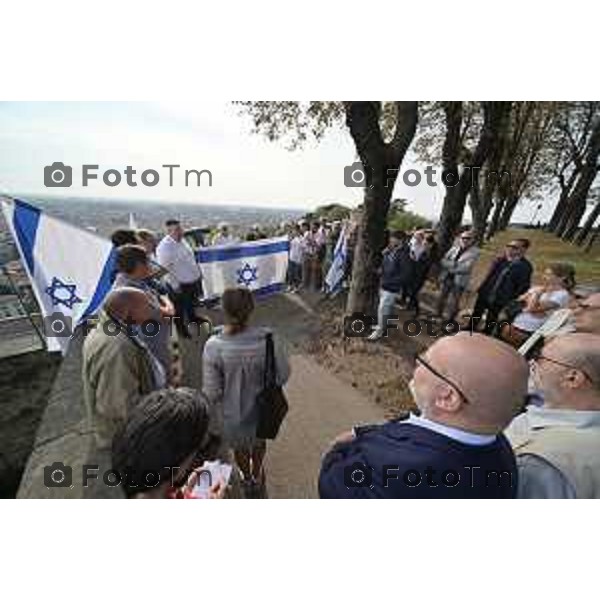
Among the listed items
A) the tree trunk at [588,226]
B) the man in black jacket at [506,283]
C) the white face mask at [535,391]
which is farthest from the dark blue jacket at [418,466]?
the tree trunk at [588,226]

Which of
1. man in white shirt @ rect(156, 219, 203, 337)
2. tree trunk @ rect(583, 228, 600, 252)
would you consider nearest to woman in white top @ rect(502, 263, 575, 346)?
tree trunk @ rect(583, 228, 600, 252)

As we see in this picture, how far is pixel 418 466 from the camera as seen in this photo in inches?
65.3

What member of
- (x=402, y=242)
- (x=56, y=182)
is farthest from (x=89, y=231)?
(x=402, y=242)

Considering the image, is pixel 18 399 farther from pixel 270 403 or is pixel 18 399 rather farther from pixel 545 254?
pixel 545 254

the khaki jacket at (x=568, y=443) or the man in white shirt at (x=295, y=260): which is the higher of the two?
the man in white shirt at (x=295, y=260)

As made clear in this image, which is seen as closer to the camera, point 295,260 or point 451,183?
point 451,183

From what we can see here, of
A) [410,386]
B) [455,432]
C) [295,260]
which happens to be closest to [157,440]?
[455,432]

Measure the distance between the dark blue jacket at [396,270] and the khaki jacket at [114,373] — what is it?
103cm

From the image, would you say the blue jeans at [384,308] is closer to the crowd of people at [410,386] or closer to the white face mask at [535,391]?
the crowd of people at [410,386]

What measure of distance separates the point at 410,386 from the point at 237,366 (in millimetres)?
684

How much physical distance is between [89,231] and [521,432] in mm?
1748

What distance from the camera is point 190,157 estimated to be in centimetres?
222

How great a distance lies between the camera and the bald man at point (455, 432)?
1.62 m
